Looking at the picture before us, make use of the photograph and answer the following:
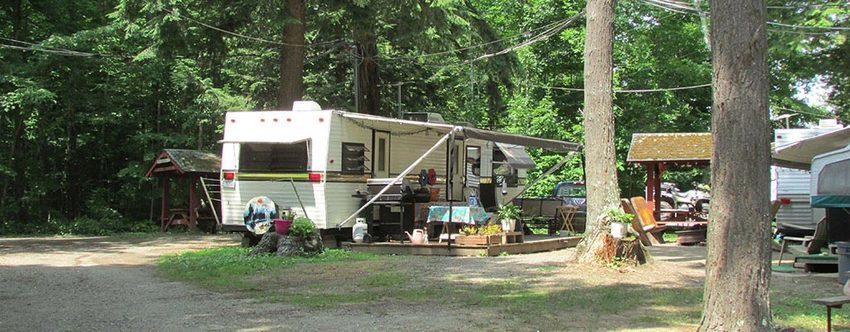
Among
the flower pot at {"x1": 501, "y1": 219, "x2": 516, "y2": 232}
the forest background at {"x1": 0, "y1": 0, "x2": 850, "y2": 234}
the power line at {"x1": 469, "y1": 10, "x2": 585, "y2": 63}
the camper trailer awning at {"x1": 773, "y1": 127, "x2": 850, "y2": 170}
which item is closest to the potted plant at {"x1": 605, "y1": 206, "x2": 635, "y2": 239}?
the flower pot at {"x1": 501, "y1": 219, "x2": 516, "y2": 232}

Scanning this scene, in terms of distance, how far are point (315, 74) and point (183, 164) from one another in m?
5.70

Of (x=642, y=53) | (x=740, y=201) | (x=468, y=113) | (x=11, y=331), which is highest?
(x=642, y=53)

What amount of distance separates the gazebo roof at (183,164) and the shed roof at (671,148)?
41.0 ft

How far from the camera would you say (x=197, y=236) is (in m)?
21.1

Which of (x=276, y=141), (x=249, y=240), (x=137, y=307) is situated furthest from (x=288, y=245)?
(x=137, y=307)

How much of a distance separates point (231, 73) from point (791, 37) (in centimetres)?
1789

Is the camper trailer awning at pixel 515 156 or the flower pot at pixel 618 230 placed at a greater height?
the camper trailer awning at pixel 515 156

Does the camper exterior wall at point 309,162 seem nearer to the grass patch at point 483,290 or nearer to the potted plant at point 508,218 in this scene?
the grass patch at point 483,290

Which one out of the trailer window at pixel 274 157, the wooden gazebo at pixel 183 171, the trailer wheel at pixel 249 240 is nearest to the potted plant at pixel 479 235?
the trailer window at pixel 274 157

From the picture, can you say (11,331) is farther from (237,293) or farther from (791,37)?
(791,37)

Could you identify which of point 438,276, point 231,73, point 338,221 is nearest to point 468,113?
point 231,73

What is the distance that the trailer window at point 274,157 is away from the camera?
14.4 m

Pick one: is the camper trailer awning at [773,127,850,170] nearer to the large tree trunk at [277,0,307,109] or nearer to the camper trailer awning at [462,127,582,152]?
the camper trailer awning at [462,127,582,152]

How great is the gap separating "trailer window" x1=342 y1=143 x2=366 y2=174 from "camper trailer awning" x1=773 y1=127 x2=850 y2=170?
26.7 feet
